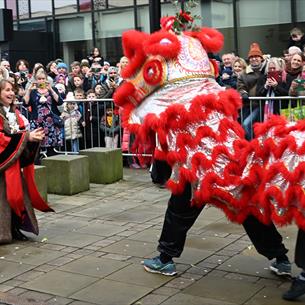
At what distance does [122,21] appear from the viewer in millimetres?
18734

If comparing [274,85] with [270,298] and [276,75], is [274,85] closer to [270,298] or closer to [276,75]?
[276,75]

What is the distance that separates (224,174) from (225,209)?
326 mm

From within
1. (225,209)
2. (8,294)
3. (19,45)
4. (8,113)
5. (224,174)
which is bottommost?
(8,294)

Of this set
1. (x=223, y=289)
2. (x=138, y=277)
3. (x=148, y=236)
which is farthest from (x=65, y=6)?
(x=223, y=289)

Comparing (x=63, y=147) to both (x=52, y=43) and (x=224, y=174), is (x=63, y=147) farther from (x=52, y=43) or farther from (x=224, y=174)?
(x=52, y=43)

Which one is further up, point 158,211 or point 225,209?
point 225,209

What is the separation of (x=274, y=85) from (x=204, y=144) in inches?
185

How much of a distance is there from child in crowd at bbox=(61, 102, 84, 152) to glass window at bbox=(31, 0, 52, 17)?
10.8m

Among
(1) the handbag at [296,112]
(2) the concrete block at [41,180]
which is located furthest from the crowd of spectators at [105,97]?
(2) the concrete block at [41,180]

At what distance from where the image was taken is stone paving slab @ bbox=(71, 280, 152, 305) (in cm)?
458

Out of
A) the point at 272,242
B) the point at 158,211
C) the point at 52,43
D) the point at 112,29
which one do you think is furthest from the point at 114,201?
the point at 52,43

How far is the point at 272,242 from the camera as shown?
16.1ft

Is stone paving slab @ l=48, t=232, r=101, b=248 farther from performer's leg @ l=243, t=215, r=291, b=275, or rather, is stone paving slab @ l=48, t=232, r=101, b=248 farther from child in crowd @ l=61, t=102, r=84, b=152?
child in crowd @ l=61, t=102, r=84, b=152

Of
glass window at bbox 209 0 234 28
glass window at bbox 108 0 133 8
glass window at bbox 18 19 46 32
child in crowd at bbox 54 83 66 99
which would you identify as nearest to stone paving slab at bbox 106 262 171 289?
child in crowd at bbox 54 83 66 99
